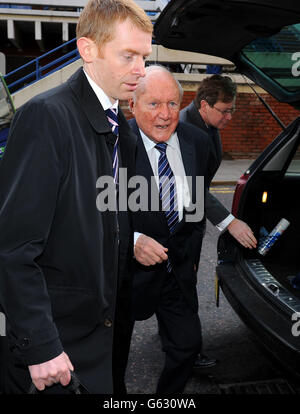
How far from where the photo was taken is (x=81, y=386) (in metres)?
1.52

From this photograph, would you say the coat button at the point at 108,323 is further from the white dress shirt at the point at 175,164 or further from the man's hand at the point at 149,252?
the white dress shirt at the point at 175,164

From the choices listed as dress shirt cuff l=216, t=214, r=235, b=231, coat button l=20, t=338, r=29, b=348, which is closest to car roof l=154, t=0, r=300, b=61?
dress shirt cuff l=216, t=214, r=235, b=231

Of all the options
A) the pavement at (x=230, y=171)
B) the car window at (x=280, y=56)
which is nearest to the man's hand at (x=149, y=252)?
the car window at (x=280, y=56)

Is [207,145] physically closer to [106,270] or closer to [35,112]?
[106,270]

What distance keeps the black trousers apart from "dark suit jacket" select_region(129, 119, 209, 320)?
7 cm

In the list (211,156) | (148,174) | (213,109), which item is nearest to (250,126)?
(213,109)

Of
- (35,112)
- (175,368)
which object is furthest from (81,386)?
(175,368)

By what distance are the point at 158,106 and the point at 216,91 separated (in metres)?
1.26

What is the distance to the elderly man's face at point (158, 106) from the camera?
2.37 m

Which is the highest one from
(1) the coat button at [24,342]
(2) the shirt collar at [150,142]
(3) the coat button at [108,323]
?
(2) the shirt collar at [150,142]

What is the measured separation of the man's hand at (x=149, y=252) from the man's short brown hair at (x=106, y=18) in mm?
997

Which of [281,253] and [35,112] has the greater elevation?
[35,112]

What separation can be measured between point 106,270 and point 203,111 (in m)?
2.19

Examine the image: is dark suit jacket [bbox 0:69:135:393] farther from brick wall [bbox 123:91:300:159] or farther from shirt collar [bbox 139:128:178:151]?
brick wall [bbox 123:91:300:159]
